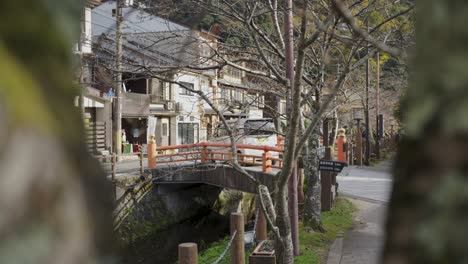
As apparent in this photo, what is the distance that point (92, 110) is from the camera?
2145 centimetres

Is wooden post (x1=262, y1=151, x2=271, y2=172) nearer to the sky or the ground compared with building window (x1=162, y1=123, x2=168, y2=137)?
nearer to the ground

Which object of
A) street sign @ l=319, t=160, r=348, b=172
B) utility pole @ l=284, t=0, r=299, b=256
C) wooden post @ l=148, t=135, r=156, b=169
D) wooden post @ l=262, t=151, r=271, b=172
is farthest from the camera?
wooden post @ l=148, t=135, r=156, b=169

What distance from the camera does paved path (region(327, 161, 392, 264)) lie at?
9453mm

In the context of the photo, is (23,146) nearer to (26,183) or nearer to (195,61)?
(26,183)

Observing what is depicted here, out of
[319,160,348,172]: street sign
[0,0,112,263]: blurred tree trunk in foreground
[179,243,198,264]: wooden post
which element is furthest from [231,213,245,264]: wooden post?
[0,0,112,263]: blurred tree trunk in foreground

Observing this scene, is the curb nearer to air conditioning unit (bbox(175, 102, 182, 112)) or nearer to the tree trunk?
the tree trunk

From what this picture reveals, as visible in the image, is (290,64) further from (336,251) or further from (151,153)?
(151,153)

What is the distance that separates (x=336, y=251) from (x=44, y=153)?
9.85 meters

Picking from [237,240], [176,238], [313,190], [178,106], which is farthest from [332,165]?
[178,106]

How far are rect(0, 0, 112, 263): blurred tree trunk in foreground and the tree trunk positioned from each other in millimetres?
10959

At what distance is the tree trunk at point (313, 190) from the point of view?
1158 cm

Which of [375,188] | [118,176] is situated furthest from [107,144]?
[375,188]

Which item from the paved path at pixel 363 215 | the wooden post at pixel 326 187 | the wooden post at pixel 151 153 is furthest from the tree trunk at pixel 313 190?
the wooden post at pixel 151 153

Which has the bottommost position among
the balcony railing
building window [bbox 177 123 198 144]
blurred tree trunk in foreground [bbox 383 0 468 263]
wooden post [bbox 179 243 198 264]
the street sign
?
wooden post [bbox 179 243 198 264]
